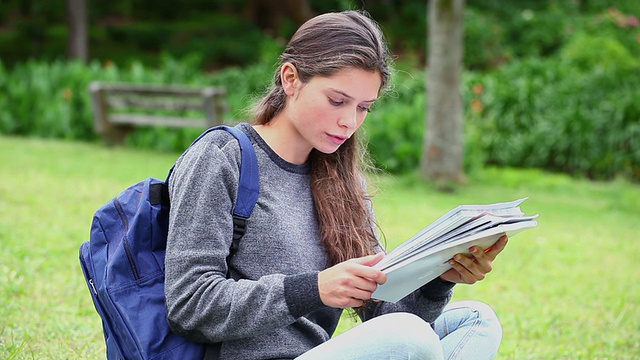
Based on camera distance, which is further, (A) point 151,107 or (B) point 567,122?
(B) point 567,122

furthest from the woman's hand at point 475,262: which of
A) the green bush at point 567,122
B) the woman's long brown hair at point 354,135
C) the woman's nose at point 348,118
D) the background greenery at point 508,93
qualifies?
the green bush at point 567,122

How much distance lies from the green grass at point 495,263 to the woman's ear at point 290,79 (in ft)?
2.07

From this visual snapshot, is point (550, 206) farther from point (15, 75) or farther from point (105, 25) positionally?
point (105, 25)

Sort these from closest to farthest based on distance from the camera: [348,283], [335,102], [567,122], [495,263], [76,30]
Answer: [348,283] → [335,102] → [495,263] → [567,122] → [76,30]

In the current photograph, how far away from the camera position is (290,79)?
2354mm

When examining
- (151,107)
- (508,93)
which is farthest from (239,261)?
(508,93)

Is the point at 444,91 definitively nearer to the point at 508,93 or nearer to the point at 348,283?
the point at 508,93

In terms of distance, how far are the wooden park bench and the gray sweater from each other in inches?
313

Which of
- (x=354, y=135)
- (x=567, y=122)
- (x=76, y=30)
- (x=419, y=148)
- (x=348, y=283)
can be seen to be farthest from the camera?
(x=76, y=30)

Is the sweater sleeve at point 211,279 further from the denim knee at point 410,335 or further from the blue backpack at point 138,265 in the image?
the denim knee at point 410,335

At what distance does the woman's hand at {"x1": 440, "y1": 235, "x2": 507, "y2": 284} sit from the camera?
7.17ft

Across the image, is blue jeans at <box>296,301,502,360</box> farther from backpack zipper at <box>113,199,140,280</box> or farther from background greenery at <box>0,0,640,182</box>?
background greenery at <box>0,0,640,182</box>

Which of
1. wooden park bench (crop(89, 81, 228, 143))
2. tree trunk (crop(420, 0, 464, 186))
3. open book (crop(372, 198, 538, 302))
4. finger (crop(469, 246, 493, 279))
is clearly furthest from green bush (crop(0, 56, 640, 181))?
open book (crop(372, 198, 538, 302))

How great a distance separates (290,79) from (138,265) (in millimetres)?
623
